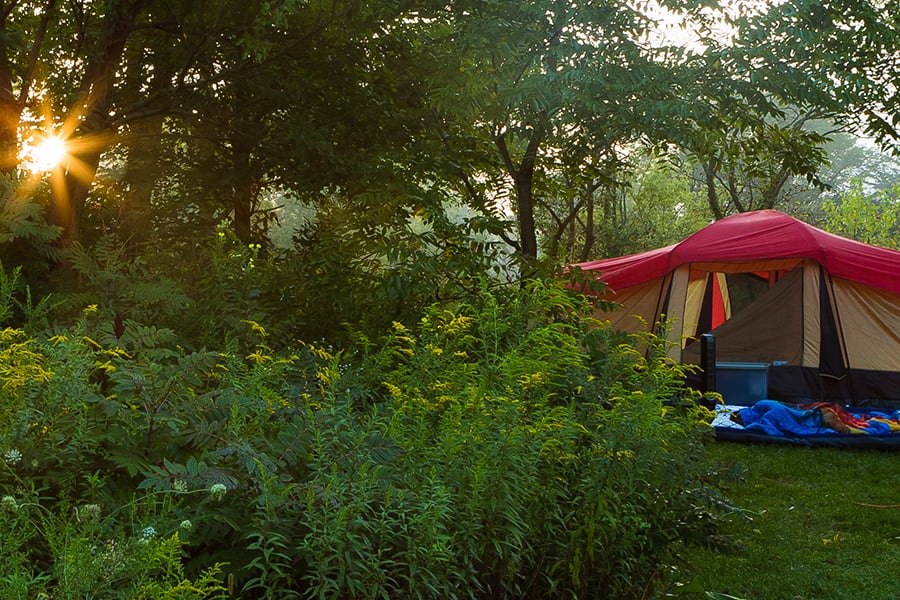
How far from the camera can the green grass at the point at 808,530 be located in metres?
4.18

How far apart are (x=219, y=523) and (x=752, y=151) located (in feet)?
18.5

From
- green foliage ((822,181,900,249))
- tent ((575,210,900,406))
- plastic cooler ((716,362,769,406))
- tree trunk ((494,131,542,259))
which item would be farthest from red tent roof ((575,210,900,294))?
green foliage ((822,181,900,249))

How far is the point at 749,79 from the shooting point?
5742mm

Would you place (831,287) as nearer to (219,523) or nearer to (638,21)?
(638,21)

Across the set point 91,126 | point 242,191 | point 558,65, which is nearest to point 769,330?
point 558,65


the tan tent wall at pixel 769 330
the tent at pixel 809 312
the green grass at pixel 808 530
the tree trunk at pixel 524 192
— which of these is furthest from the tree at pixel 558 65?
the tan tent wall at pixel 769 330

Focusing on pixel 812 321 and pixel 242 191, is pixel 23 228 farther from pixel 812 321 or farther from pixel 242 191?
pixel 812 321

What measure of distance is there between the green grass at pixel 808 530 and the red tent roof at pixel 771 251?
2335mm

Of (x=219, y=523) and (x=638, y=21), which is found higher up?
(x=638, y=21)

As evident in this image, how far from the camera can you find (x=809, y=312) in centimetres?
898

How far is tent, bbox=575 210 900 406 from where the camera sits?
28.9ft

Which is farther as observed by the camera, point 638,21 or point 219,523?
point 638,21

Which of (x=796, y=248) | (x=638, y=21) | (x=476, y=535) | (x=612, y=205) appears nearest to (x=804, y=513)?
(x=638, y=21)

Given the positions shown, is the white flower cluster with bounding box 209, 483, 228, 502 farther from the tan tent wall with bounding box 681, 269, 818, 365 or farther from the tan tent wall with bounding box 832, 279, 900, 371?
the tan tent wall with bounding box 832, 279, 900, 371
